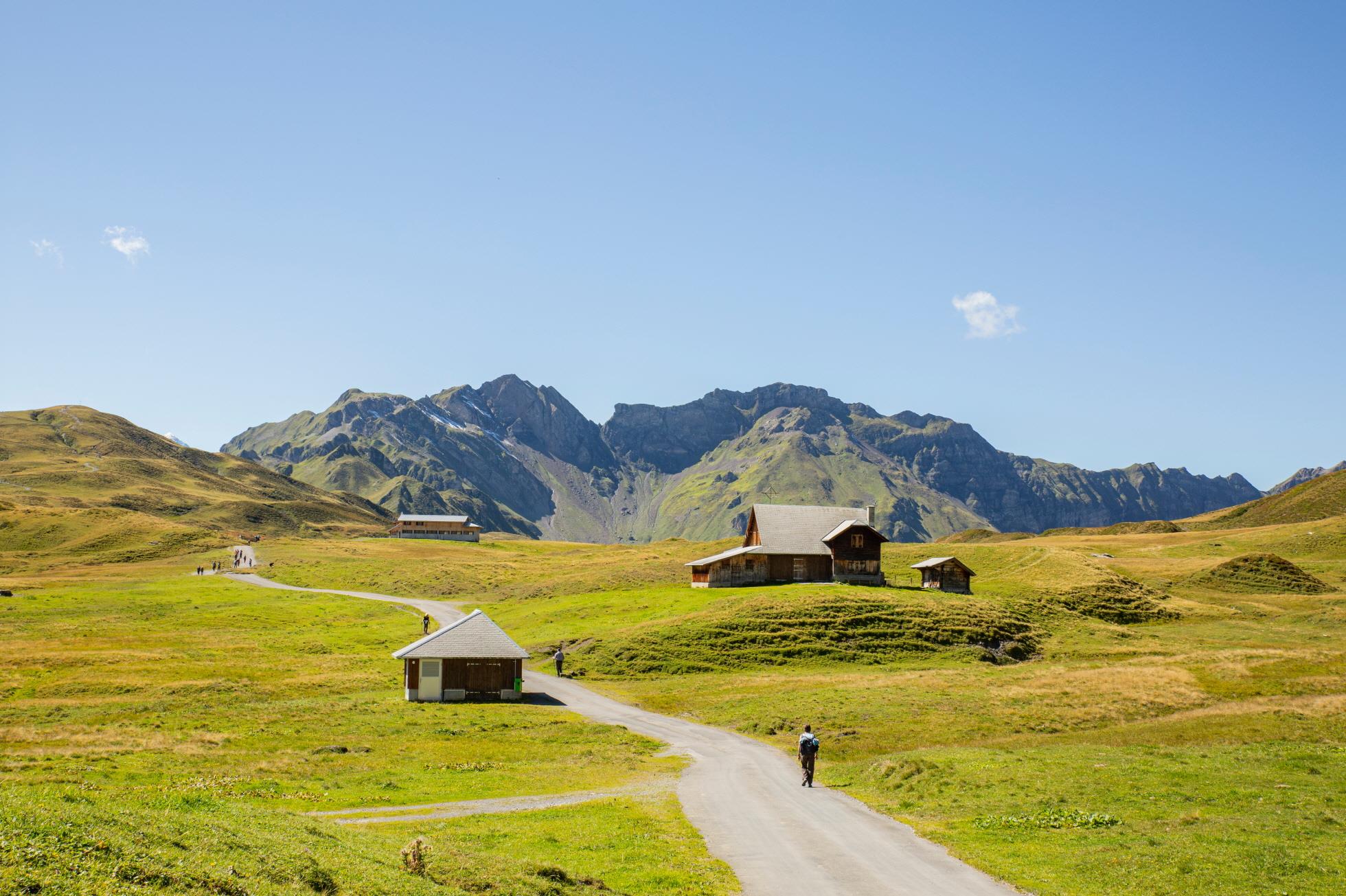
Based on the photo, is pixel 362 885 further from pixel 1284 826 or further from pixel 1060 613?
pixel 1060 613

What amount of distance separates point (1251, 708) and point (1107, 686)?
1029 cm

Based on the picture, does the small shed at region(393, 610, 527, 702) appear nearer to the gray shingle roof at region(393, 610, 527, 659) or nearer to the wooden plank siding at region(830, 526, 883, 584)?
the gray shingle roof at region(393, 610, 527, 659)

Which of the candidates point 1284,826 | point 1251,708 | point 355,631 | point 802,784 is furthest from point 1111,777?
point 355,631

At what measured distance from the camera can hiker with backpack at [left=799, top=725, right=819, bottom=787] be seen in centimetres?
3766

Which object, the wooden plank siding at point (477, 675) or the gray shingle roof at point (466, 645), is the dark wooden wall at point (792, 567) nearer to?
the gray shingle roof at point (466, 645)

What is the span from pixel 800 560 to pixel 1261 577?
72331 millimetres

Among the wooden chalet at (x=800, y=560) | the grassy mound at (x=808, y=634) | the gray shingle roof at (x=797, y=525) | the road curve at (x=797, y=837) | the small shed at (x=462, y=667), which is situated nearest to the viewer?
the road curve at (x=797, y=837)

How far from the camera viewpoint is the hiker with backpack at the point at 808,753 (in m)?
37.7

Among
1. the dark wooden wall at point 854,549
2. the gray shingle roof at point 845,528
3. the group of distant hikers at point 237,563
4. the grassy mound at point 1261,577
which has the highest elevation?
the gray shingle roof at point 845,528

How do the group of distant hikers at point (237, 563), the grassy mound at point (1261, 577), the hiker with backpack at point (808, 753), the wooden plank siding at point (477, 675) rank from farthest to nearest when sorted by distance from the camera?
the group of distant hikers at point (237, 563), the grassy mound at point (1261, 577), the wooden plank siding at point (477, 675), the hiker with backpack at point (808, 753)

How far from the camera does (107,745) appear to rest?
144ft

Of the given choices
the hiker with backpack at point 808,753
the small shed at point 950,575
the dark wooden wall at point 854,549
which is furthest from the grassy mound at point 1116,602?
the hiker with backpack at point 808,753

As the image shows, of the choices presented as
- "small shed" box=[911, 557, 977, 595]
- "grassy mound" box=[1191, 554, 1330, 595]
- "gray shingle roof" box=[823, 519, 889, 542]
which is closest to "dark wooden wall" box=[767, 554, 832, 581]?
"gray shingle roof" box=[823, 519, 889, 542]

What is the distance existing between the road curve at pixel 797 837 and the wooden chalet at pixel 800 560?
58070 millimetres
